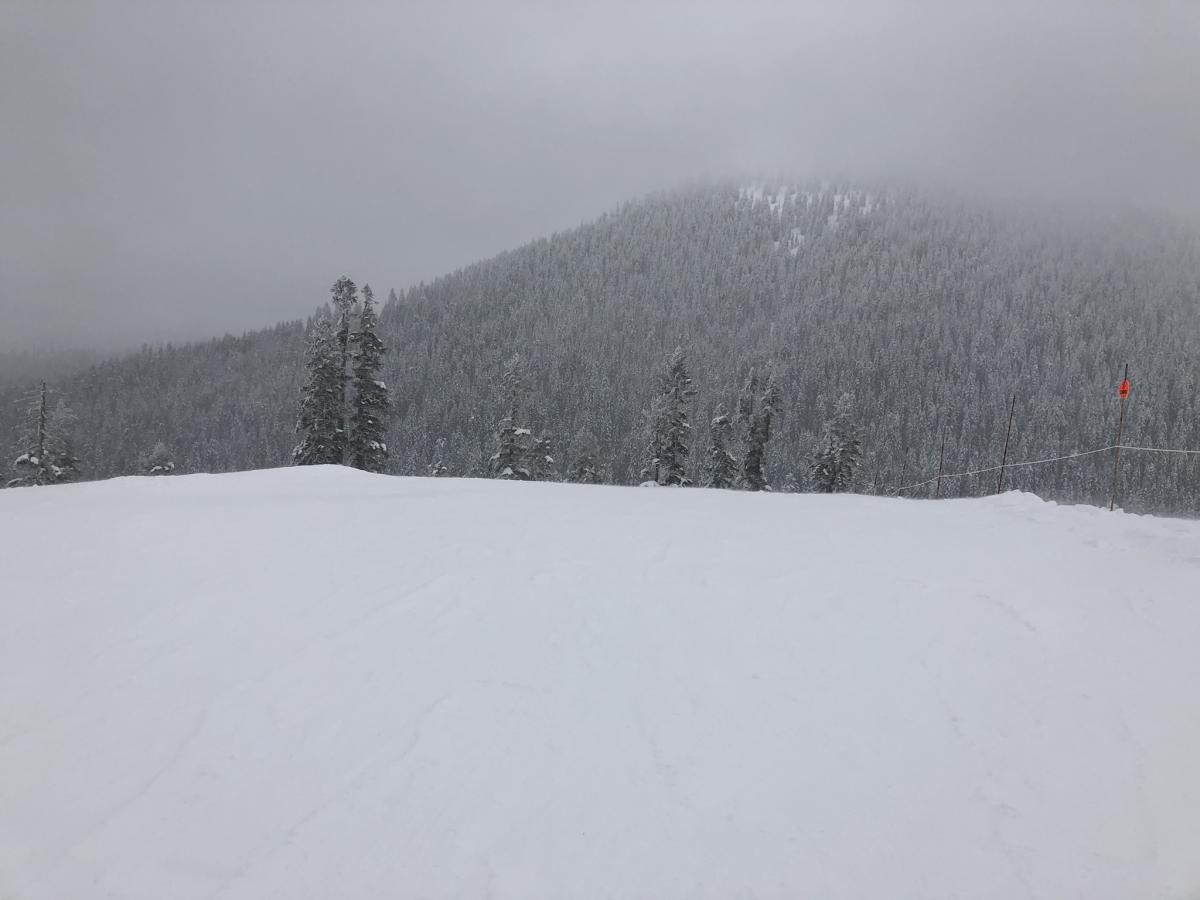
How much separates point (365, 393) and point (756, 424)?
76.5 feet

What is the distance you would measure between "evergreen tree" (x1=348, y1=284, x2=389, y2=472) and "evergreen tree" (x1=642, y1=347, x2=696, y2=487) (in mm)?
15237

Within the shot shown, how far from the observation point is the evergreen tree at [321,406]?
30.2m

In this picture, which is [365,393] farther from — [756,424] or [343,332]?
[756,424]

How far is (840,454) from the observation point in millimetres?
40375

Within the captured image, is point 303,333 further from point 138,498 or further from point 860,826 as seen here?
point 860,826

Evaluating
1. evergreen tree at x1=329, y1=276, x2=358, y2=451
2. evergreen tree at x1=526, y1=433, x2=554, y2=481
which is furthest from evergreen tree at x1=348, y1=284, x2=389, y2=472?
evergreen tree at x1=526, y1=433, x2=554, y2=481

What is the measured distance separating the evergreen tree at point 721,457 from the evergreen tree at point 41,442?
3645 cm

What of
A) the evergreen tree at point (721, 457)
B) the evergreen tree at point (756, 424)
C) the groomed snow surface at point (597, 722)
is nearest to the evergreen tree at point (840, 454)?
the evergreen tree at point (756, 424)

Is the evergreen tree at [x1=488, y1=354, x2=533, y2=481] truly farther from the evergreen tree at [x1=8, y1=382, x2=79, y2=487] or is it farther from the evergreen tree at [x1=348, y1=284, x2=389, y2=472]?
the evergreen tree at [x1=8, y1=382, x2=79, y2=487]

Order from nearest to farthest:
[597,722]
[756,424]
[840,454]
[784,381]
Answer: [597,722]
[756,424]
[840,454]
[784,381]

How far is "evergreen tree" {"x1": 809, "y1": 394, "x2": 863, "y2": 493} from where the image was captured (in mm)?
40344

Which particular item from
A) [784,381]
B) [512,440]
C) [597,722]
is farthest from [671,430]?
[784,381]

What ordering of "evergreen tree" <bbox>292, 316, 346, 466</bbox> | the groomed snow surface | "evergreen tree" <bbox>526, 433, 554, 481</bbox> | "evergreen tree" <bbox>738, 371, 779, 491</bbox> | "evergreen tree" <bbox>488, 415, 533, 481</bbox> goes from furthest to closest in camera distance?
"evergreen tree" <bbox>738, 371, 779, 491</bbox>
"evergreen tree" <bbox>526, 433, 554, 481</bbox>
"evergreen tree" <bbox>488, 415, 533, 481</bbox>
"evergreen tree" <bbox>292, 316, 346, 466</bbox>
the groomed snow surface

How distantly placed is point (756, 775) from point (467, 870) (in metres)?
1.92
